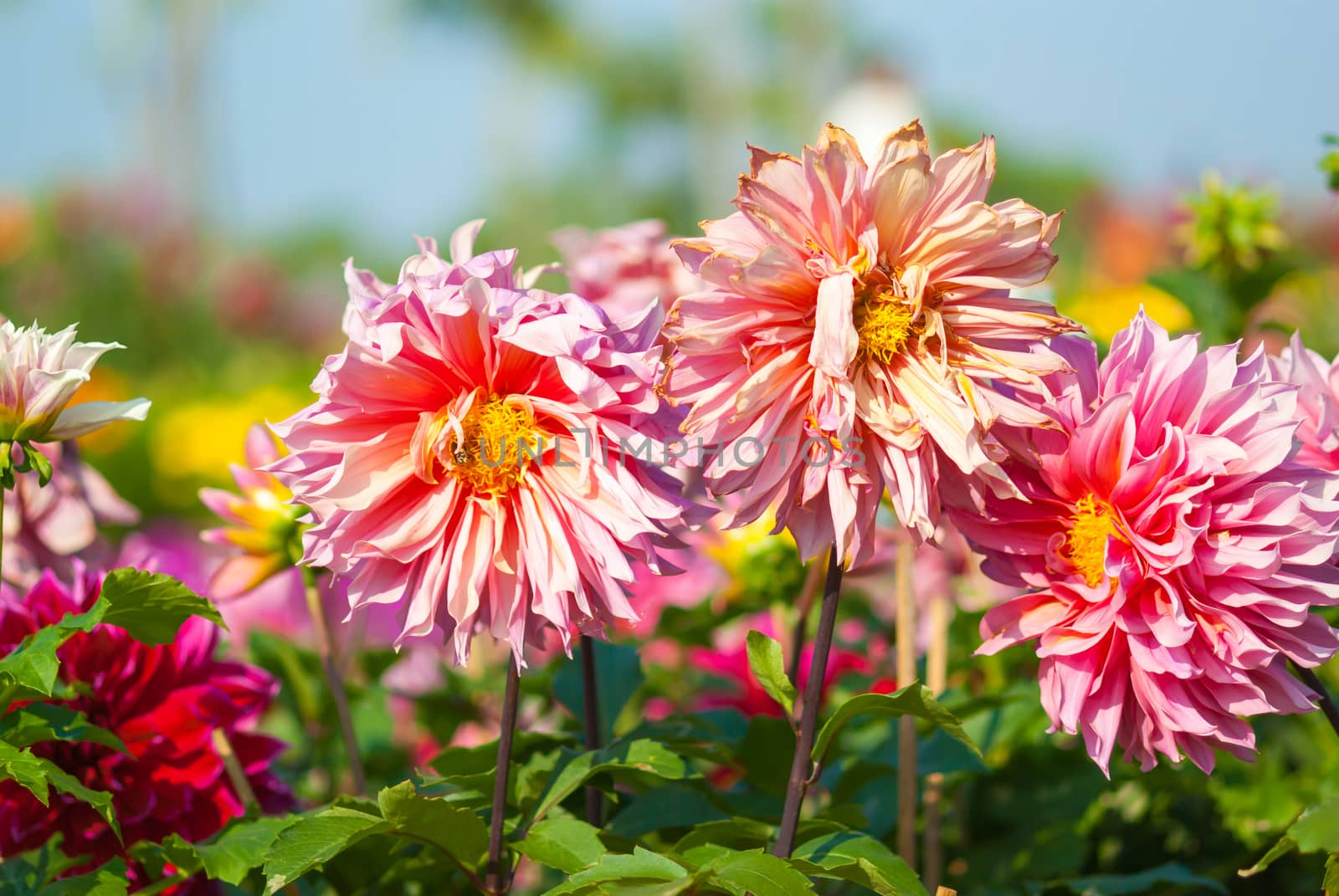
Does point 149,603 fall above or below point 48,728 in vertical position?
above

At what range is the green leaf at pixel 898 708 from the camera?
100cm

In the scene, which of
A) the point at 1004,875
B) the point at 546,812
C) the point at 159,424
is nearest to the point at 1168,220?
the point at 159,424

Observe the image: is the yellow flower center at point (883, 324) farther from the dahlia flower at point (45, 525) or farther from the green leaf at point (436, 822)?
the dahlia flower at point (45, 525)

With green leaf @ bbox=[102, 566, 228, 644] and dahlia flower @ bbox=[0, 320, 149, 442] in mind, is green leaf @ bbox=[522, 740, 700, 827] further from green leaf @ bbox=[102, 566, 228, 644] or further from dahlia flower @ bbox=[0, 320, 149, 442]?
dahlia flower @ bbox=[0, 320, 149, 442]

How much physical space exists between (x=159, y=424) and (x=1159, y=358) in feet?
16.1

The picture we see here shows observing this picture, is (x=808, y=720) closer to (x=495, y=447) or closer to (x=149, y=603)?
(x=495, y=447)

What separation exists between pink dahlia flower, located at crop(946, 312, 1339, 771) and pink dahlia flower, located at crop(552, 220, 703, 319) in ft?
2.94

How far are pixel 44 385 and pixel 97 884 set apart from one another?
1.60ft

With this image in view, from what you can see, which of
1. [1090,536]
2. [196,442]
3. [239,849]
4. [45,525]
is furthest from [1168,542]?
[196,442]

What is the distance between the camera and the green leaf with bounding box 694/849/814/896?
93 cm

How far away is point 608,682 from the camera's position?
1.53 m

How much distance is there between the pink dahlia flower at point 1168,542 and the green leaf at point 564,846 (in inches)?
16.9

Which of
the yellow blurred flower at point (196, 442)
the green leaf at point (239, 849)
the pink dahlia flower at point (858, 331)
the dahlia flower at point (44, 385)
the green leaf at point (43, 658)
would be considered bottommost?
the yellow blurred flower at point (196, 442)

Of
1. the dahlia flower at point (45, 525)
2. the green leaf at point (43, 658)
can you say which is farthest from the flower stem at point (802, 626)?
the dahlia flower at point (45, 525)
